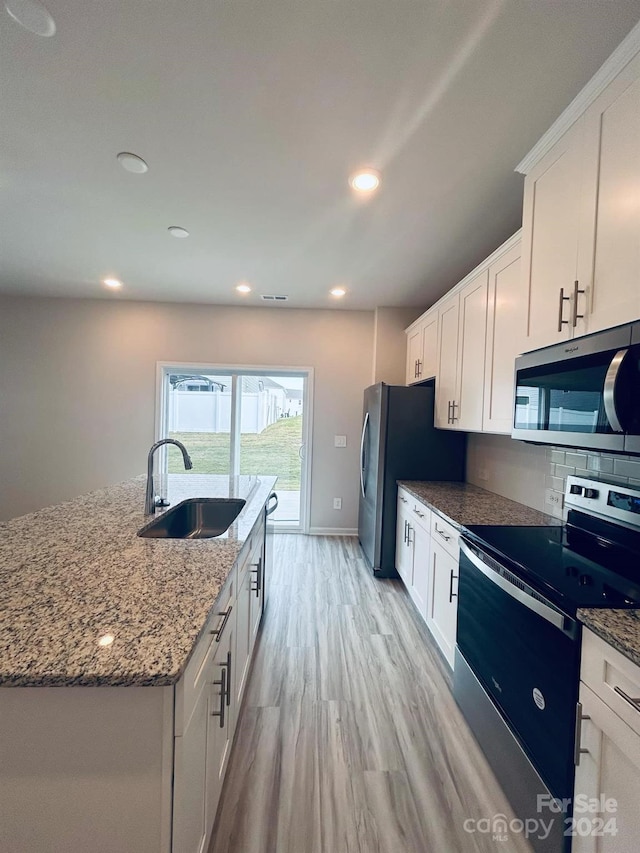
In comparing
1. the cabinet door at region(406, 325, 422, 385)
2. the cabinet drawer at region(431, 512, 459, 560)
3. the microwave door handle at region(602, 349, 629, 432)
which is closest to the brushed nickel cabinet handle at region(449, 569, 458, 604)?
the cabinet drawer at region(431, 512, 459, 560)

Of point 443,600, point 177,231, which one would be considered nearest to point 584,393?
point 443,600

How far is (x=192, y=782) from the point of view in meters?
0.87

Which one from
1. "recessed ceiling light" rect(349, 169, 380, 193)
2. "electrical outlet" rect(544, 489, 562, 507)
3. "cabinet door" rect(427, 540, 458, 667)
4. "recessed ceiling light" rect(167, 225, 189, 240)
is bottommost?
"cabinet door" rect(427, 540, 458, 667)

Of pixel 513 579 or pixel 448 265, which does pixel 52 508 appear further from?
pixel 448 265

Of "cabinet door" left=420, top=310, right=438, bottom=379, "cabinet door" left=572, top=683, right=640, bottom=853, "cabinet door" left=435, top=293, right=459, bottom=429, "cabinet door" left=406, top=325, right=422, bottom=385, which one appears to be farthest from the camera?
"cabinet door" left=406, top=325, right=422, bottom=385

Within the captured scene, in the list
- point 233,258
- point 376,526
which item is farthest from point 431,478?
point 233,258

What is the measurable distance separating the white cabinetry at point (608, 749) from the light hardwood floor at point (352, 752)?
47 centimetres

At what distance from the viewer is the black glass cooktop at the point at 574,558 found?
3.55ft

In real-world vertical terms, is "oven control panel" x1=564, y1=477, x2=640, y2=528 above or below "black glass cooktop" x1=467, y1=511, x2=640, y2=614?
above

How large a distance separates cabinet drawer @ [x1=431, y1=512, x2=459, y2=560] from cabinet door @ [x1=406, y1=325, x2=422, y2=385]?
161 centimetres

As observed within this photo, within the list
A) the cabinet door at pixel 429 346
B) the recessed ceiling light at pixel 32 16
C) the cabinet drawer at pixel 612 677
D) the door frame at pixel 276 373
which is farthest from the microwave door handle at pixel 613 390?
the door frame at pixel 276 373

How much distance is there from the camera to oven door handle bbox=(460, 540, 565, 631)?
106 centimetres

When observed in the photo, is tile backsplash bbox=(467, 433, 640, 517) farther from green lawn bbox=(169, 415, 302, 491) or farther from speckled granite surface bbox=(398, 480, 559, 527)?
green lawn bbox=(169, 415, 302, 491)

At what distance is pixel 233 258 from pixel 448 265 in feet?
5.85
